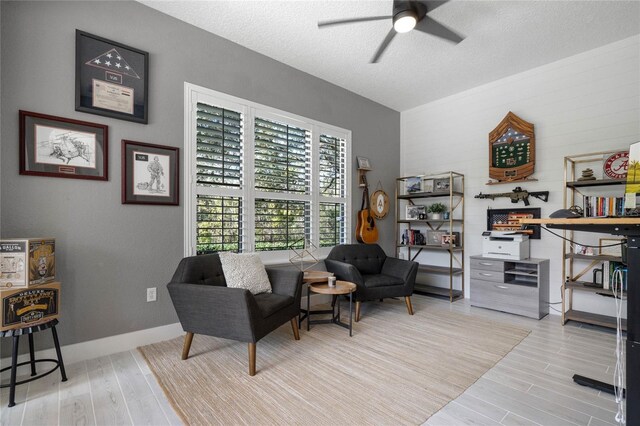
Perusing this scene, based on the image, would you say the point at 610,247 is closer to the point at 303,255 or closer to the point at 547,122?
the point at 547,122

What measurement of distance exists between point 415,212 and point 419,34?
2.46 m

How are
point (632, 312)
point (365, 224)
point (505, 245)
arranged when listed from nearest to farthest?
point (632, 312) < point (505, 245) < point (365, 224)

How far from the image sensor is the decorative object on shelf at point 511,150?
385cm

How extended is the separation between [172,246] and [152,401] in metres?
1.35

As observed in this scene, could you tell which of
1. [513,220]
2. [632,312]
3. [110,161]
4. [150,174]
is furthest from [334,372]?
[513,220]

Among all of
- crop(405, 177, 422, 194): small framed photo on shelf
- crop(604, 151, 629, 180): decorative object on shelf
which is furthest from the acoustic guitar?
crop(604, 151, 629, 180): decorative object on shelf

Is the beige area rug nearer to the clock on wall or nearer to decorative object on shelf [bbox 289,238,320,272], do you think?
decorative object on shelf [bbox 289,238,320,272]

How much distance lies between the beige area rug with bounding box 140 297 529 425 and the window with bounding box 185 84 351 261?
1.05 m

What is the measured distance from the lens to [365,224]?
4457mm

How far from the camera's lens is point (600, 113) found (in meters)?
3.38

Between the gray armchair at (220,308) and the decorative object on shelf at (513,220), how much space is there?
298cm

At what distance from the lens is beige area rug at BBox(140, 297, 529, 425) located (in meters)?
1.78

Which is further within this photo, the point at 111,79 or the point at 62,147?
the point at 111,79

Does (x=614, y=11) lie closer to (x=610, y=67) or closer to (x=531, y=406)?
(x=610, y=67)
